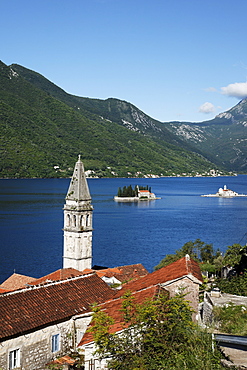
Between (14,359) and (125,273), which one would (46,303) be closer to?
(14,359)

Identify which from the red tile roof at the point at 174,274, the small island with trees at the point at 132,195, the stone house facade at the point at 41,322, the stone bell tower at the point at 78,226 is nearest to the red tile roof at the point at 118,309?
the stone house facade at the point at 41,322

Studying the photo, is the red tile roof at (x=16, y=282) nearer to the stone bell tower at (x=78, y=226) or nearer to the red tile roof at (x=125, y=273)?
the stone bell tower at (x=78, y=226)

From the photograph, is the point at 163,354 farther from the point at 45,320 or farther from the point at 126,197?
the point at 126,197

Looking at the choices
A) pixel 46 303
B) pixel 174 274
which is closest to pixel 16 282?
pixel 46 303

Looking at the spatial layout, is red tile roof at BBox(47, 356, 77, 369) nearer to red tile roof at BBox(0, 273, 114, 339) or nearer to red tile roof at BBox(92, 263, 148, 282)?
red tile roof at BBox(0, 273, 114, 339)

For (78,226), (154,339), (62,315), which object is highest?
(154,339)

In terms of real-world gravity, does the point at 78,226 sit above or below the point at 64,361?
above

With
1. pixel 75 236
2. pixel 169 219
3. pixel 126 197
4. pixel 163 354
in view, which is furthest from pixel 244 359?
pixel 126 197
